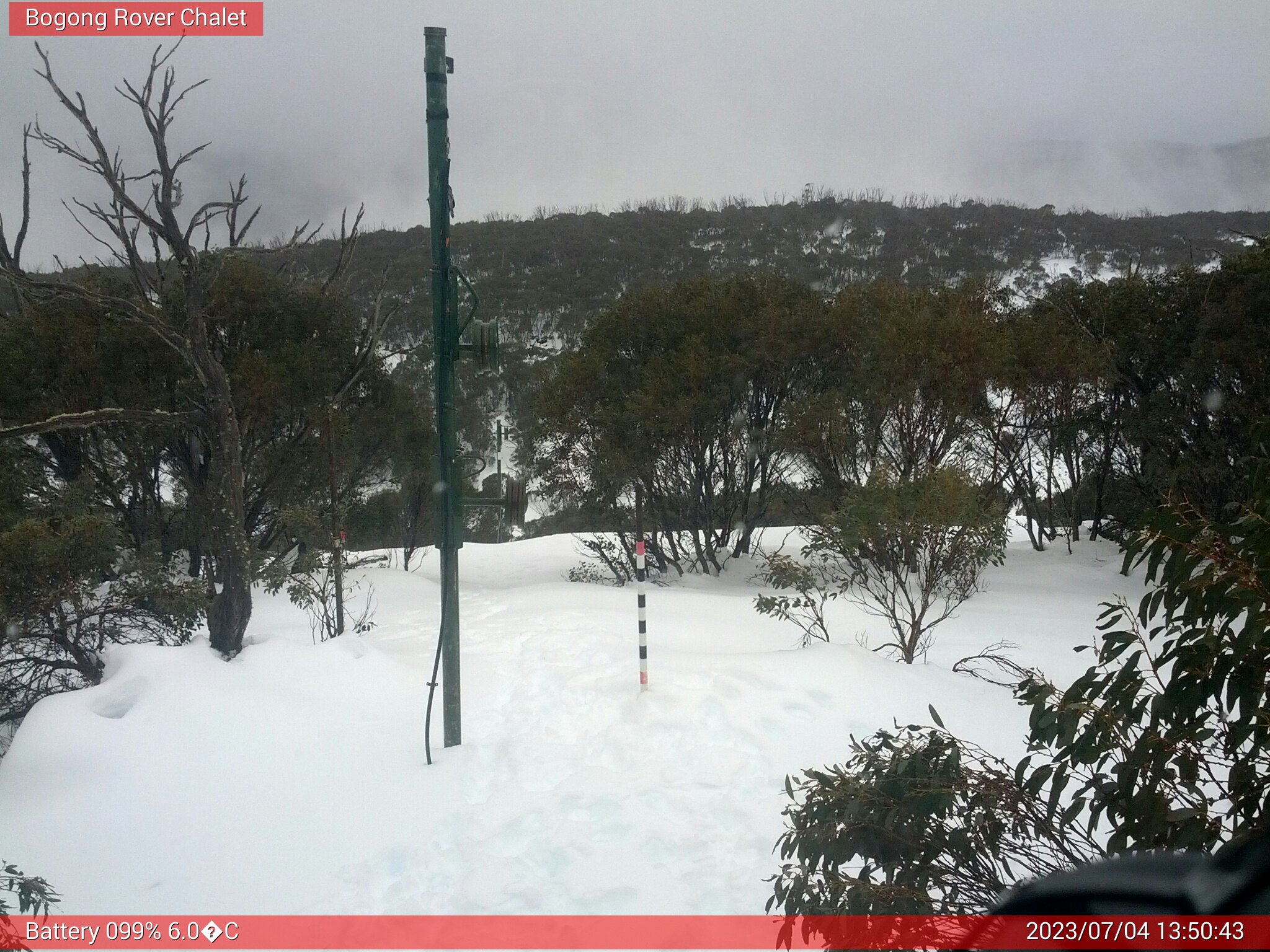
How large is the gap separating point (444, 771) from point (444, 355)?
2325 mm

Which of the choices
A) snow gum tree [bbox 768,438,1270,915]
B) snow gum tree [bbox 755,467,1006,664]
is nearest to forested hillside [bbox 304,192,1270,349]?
snow gum tree [bbox 755,467,1006,664]

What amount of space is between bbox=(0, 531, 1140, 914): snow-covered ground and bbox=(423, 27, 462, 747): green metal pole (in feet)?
1.75

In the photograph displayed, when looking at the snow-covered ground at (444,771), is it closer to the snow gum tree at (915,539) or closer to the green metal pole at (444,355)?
the green metal pole at (444,355)

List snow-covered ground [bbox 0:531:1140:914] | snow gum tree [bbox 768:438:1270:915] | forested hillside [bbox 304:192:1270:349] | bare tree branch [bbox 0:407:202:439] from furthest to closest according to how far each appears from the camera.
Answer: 1. forested hillside [bbox 304:192:1270:349]
2. bare tree branch [bbox 0:407:202:439]
3. snow-covered ground [bbox 0:531:1140:914]
4. snow gum tree [bbox 768:438:1270:915]

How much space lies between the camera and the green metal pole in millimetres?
4461

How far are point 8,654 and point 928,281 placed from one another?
16.6 m

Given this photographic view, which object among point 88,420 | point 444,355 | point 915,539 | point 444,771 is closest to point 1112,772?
point 444,771

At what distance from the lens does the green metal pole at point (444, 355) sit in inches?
176

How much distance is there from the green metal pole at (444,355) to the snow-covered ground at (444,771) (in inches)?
21.0

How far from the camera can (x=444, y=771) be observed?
4.43 metres

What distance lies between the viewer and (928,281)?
17312mm

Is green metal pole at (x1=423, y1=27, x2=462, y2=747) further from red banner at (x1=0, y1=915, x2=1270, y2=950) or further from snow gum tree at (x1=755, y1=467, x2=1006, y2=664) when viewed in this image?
snow gum tree at (x1=755, y1=467, x2=1006, y2=664)

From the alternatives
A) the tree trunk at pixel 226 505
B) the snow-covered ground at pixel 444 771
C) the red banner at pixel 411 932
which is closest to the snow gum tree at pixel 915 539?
the snow-covered ground at pixel 444 771

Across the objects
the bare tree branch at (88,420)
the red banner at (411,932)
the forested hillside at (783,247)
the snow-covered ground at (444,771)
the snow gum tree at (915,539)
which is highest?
the forested hillside at (783,247)
